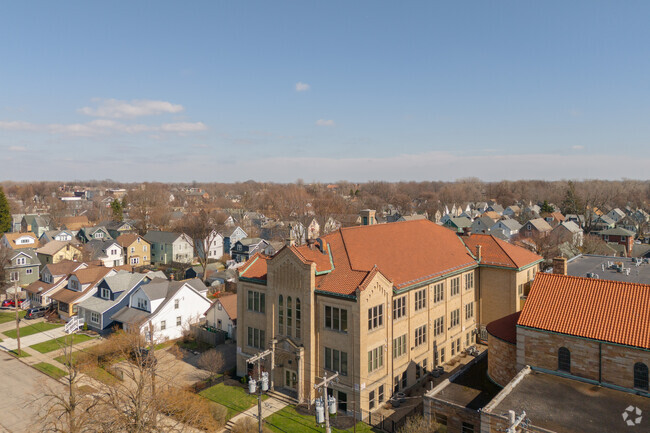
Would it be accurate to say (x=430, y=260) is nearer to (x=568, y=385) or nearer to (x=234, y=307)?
(x=568, y=385)

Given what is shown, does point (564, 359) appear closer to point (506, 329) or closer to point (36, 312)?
point (506, 329)

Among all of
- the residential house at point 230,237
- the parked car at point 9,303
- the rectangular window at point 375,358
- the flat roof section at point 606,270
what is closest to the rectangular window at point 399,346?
the rectangular window at point 375,358

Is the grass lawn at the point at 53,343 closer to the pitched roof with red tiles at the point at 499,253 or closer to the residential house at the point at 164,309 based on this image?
the residential house at the point at 164,309

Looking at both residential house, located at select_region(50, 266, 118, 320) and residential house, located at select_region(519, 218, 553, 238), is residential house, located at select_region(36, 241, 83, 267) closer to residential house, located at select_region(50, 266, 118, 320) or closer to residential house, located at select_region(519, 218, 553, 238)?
residential house, located at select_region(50, 266, 118, 320)

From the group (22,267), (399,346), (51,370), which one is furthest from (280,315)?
(22,267)

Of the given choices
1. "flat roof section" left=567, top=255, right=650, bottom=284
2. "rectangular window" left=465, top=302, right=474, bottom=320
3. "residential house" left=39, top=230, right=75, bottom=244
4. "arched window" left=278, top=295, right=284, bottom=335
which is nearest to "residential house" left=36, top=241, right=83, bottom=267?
"residential house" left=39, top=230, right=75, bottom=244
